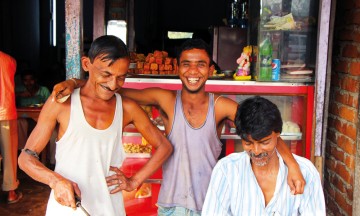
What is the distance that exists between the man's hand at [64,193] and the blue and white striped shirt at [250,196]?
68 cm

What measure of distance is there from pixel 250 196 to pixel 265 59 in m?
2.22

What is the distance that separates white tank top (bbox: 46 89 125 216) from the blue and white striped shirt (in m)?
0.53

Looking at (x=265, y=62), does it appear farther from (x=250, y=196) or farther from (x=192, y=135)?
(x=250, y=196)

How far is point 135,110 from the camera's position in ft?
8.70

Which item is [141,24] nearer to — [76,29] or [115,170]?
[76,29]

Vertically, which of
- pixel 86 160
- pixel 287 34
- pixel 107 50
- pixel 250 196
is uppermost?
pixel 287 34

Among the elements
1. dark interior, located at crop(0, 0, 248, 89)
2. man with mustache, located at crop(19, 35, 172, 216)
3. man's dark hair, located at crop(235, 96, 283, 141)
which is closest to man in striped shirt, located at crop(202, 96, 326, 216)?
man's dark hair, located at crop(235, 96, 283, 141)

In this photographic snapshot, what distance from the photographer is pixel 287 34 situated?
450 cm

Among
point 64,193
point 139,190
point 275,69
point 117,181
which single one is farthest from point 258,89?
point 64,193

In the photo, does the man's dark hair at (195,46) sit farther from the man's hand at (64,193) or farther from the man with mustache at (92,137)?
the man's hand at (64,193)

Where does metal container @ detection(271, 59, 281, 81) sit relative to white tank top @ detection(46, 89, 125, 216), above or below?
above

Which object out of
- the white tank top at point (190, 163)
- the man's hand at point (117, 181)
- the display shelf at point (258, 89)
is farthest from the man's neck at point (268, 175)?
the display shelf at point (258, 89)

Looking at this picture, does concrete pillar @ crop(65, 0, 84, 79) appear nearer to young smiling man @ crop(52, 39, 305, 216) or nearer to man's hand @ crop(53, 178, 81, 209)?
young smiling man @ crop(52, 39, 305, 216)

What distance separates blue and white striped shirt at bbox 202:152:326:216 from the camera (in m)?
2.40
